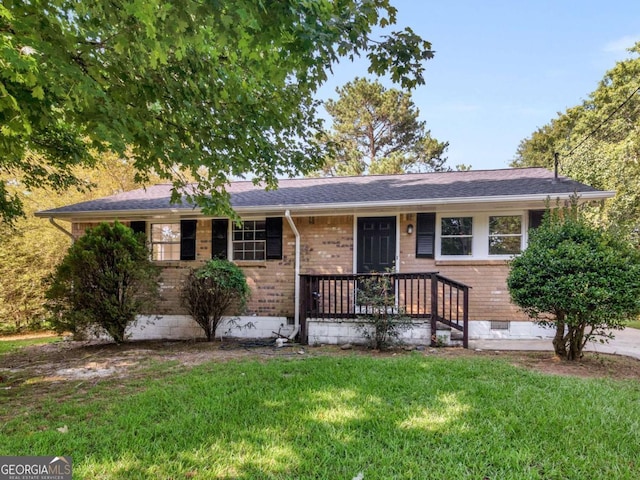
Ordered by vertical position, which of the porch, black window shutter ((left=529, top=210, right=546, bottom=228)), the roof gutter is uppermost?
the roof gutter

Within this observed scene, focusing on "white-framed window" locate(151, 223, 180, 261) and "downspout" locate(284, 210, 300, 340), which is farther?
"white-framed window" locate(151, 223, 180, 261)

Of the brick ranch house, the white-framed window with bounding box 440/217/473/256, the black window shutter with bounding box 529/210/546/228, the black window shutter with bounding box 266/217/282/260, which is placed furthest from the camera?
the black window shutter with bounding box 266/217/282/260

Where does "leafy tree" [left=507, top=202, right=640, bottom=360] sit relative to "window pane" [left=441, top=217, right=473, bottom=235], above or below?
below

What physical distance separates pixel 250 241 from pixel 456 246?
4782mm

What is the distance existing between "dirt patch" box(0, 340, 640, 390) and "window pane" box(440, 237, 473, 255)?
2.32 metres

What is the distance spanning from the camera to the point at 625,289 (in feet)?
14.5

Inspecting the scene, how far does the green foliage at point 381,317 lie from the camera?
19.5 ft

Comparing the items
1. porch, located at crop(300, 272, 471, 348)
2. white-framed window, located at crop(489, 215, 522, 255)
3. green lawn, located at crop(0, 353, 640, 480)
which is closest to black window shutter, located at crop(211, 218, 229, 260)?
porch, located at crop(300, 272, 471, 348)

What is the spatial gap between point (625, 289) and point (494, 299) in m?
2.85

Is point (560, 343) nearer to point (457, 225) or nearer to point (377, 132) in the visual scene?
point (457, 225)

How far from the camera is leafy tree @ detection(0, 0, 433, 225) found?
2473 mm

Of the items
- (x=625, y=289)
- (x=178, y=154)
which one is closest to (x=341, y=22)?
(x=178, y=154)

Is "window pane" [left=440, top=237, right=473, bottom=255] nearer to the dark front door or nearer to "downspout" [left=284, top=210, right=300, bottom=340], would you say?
the dark front door

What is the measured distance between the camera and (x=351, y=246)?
7.83 metres
